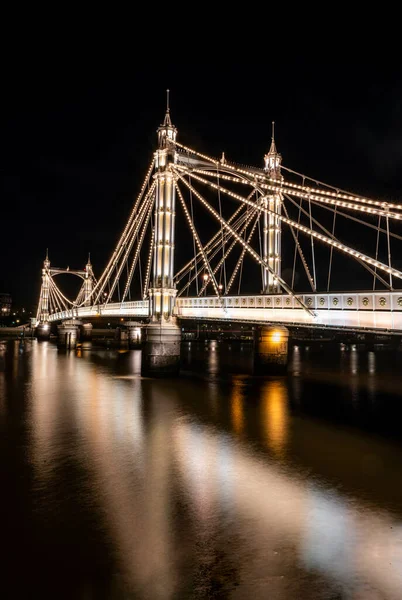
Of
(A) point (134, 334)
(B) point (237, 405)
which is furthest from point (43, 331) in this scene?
(B) point (237, 405)

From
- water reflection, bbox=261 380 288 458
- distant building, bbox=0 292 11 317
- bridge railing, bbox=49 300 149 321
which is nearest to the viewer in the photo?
water reflection, bbox=261 380 288 458

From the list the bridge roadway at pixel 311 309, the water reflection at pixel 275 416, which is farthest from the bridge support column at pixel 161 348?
the water reflection at pixel 275 416

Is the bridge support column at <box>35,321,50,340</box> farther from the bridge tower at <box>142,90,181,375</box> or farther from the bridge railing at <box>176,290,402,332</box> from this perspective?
the bridge railing at <box>176,290,402,332</box>

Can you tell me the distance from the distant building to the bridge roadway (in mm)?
122839

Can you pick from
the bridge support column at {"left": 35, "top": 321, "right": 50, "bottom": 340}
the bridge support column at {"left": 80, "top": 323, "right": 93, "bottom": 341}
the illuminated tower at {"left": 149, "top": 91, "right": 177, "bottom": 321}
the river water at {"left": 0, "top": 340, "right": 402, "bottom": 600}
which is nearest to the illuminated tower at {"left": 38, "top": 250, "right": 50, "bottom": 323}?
the bridge support column at {"left": 35, "top": 321, "right": 50, "bottom": 340}

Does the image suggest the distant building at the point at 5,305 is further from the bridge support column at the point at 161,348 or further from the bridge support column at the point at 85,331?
the bridge support column at the point at 161,348

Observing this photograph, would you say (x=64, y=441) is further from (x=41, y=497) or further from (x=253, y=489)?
(x=253, y=489)

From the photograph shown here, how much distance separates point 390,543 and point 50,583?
4.97 meters

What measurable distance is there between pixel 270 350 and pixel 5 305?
420ft

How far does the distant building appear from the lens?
137500mm

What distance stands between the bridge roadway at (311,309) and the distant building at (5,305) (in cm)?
12284

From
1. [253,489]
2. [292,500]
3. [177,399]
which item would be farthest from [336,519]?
[177,399]

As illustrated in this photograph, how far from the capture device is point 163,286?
2717cm

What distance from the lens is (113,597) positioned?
19.3ft
